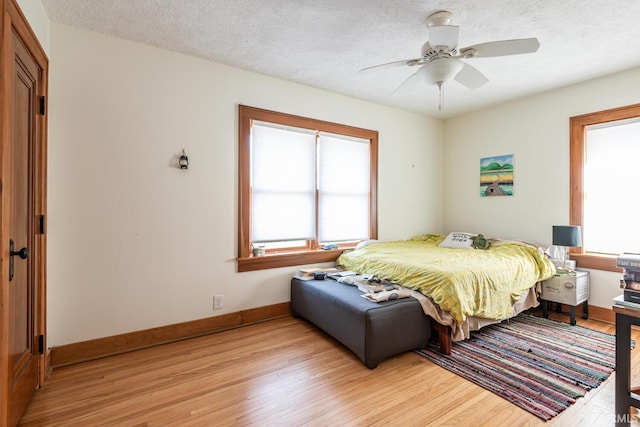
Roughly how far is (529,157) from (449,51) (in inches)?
94.7

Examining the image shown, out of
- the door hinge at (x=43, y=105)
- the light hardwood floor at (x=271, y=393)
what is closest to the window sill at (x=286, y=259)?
the light hardwood floor at (x=271, y=393)

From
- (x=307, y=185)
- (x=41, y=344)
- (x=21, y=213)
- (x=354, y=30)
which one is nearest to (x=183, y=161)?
(x=21, y=213)

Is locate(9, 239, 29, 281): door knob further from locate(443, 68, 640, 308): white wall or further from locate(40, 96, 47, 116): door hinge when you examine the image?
locate(443, 68, 640, 308): white wall

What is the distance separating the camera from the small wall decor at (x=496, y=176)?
3.97 metres

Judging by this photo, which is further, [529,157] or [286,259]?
[529,157]

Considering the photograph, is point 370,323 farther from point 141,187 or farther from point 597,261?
point 597,261

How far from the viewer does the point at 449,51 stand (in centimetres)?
215

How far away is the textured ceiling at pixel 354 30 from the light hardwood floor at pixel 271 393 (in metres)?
2.57

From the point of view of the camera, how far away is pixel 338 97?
371cm


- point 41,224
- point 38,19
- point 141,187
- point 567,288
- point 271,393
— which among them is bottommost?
point 271,393

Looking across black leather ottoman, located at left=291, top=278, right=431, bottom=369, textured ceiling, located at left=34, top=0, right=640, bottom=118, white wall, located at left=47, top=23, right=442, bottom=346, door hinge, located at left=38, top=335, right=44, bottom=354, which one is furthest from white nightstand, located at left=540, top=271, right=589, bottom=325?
door hinge, located at left=38, top=335, right=44, bottom=354

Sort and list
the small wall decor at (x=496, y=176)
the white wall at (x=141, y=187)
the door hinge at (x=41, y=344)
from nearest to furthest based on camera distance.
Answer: the door hinge at (x=41, y=344), the white wall at (x=141, y=187), the small wall decor at (x=496, y=176)

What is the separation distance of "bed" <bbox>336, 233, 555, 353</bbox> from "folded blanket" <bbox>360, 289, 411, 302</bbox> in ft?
0.31

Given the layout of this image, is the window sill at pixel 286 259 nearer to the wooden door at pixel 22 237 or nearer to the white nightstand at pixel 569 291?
the wooden door at pixel 22 237
